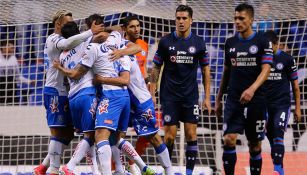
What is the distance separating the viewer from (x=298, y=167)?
13062mm

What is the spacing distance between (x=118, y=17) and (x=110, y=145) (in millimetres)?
4416

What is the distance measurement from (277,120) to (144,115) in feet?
6.47

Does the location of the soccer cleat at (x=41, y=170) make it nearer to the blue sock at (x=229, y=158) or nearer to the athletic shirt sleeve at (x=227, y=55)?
the blue sock at (x=229, y=158)

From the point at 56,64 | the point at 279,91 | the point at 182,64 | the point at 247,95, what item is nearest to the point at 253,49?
the point at 247,95

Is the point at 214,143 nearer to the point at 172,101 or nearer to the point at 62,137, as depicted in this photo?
the point at 172,101

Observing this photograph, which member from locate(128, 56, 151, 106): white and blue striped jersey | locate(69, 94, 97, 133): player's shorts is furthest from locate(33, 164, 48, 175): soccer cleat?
locate(128, 56, 151, 106): white and blue striped jersey

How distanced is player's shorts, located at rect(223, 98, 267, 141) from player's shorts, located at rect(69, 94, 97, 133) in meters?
1.72

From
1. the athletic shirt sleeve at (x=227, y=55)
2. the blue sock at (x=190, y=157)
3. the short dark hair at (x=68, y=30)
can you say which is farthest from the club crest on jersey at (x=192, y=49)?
the short dark hair at (x=68, y=30)

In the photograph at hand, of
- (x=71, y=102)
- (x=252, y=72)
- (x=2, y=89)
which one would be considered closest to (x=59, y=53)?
(x=71, y=102)

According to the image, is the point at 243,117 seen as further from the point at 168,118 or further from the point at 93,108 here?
the point at 93,108

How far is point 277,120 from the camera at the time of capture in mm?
11461

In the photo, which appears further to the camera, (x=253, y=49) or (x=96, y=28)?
Result: (x=253, y=49)

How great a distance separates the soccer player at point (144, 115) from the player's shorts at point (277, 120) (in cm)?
173

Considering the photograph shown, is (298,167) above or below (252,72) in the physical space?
below
